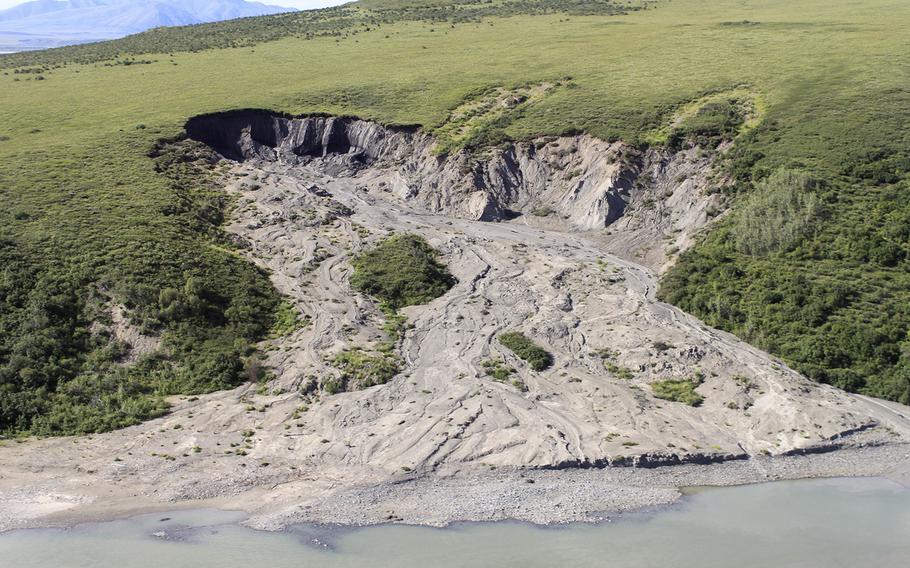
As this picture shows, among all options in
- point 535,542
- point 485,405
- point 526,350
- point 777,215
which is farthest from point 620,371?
point 777,215

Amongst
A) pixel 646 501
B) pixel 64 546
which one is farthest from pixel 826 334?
pixel 64 546

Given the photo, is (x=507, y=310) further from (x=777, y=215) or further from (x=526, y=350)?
(x=777, y=215)

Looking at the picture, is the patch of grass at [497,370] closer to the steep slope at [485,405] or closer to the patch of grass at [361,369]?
the steep slope at [485,405]

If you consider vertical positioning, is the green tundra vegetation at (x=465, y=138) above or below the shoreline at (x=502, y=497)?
above

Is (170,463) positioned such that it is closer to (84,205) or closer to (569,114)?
(84,205)

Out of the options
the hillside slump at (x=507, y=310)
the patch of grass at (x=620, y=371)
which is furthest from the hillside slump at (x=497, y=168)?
the patch of grass at (x=620, y=371)

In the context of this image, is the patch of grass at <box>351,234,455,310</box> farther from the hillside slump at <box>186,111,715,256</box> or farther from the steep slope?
the hillside slump at <box>186,111,715,256</box>

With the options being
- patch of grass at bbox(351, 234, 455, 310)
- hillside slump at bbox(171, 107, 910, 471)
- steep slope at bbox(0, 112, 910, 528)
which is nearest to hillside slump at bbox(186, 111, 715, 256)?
hillside slump at bbox(171, 107, 910, 471)
